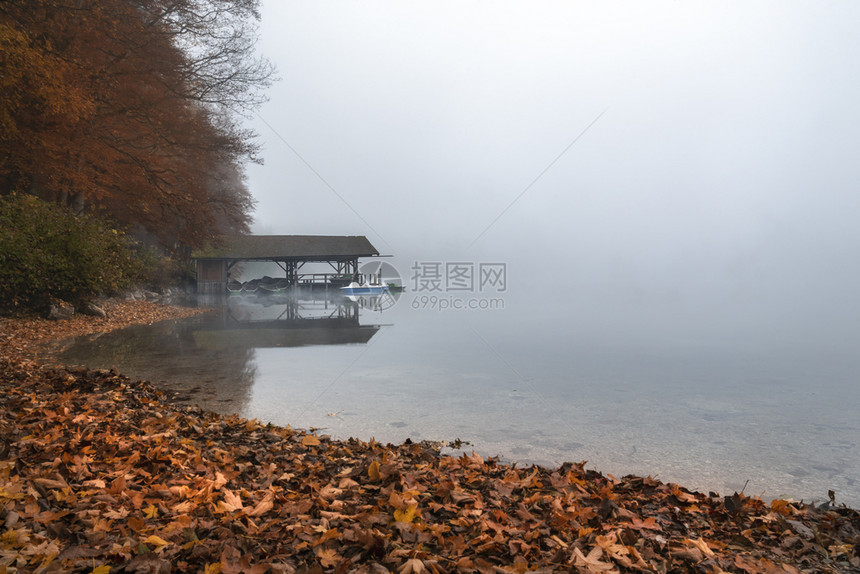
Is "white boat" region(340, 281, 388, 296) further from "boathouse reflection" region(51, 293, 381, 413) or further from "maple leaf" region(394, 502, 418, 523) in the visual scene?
"maple leaf" region(394, 502, 418, 523)

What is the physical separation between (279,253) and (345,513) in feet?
111

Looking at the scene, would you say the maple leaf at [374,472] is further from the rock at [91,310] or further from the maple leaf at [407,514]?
the rock at [91,310]

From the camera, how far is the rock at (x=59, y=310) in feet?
44.6

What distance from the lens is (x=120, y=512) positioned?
2.67 m

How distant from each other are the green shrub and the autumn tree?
2.51 metres

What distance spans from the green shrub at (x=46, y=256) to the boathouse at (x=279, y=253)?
1982 centimetres

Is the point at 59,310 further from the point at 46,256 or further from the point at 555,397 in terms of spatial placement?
the point at 555,397

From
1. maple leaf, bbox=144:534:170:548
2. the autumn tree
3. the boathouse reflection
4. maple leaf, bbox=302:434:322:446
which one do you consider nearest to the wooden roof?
the autumn tree

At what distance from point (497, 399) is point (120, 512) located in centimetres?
471

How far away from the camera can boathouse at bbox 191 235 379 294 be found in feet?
114

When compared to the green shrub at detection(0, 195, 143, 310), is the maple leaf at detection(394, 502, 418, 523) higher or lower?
lower

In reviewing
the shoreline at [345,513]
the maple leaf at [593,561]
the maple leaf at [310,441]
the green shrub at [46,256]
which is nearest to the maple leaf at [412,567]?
the shoreline at [345,513]

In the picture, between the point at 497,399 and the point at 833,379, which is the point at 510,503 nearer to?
the point at 497,399

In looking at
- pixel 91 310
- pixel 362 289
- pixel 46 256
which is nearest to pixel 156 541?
pixel 46 256
